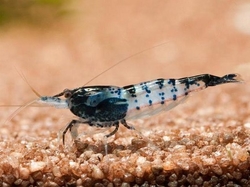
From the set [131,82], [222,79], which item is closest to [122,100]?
[222,79]

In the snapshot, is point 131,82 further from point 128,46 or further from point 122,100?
point 122,100

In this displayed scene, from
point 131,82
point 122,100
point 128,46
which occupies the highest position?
point 128,46

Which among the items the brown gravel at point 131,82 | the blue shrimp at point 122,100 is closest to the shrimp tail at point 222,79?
the blue shrimp at point 122,100

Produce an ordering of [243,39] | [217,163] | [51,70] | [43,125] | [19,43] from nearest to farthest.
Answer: [217,163], [43,125], [51,70], [243,39], [19,43]

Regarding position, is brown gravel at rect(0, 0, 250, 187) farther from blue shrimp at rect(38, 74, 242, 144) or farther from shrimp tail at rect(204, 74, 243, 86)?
shrimp tail at rect(204, 74, 243, 86)

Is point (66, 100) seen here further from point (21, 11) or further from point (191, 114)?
point (191, 114)

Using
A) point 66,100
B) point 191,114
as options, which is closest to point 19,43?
point 191,114
